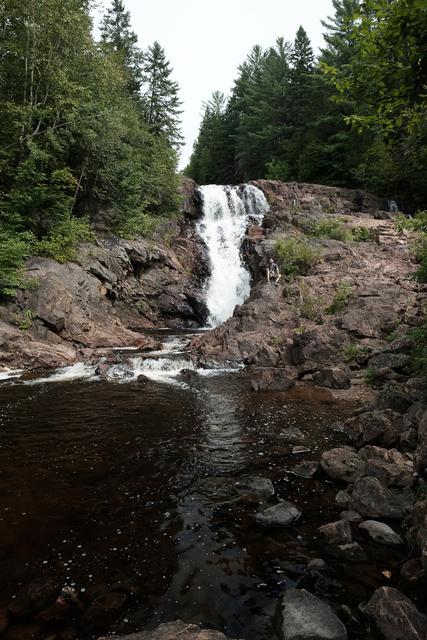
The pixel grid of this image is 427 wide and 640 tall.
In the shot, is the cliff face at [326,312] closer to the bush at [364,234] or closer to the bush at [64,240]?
the bush at [364,234]

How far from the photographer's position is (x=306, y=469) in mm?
5941

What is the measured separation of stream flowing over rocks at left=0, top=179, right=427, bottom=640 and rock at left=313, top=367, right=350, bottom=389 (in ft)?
0.19

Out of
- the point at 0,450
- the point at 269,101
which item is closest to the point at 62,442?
the point at 0,450

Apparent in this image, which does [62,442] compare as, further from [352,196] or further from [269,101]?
[269,101]

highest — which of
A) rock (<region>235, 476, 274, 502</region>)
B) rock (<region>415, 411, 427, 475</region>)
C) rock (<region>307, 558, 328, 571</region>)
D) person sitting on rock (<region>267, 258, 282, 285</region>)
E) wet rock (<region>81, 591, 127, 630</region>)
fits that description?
person sitting on rock (<region>267, 258, 282, 285</region>)

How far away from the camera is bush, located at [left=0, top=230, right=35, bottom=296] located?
48.7 ft

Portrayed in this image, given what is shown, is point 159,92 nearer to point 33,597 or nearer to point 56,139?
point 56,139

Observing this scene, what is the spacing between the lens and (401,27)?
3543 millimetres

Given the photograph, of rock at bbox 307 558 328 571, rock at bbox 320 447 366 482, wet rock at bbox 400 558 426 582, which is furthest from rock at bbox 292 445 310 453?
wet rock at bbox 400 558 426 582

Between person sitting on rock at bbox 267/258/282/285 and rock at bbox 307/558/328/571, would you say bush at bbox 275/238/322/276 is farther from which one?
rock at bbox 307/558/328/571

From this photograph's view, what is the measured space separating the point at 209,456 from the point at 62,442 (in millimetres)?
2845

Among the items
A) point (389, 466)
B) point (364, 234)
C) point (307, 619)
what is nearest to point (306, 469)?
point (389, 466)

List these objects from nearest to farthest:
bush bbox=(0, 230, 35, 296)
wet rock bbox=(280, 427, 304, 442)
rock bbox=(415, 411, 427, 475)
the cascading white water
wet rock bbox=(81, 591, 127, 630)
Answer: wet rock bbox=(81, 591, 127, 630), rock bbox=(415, 411, 427, 475), wet rock bbox=(280, 427, 304, 442), bush bbox=(0, 230, 35, 296), the cascading white water

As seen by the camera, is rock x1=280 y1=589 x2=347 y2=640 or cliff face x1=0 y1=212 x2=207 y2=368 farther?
cliff face x1=0 y1=212 x2=207 y2=368
